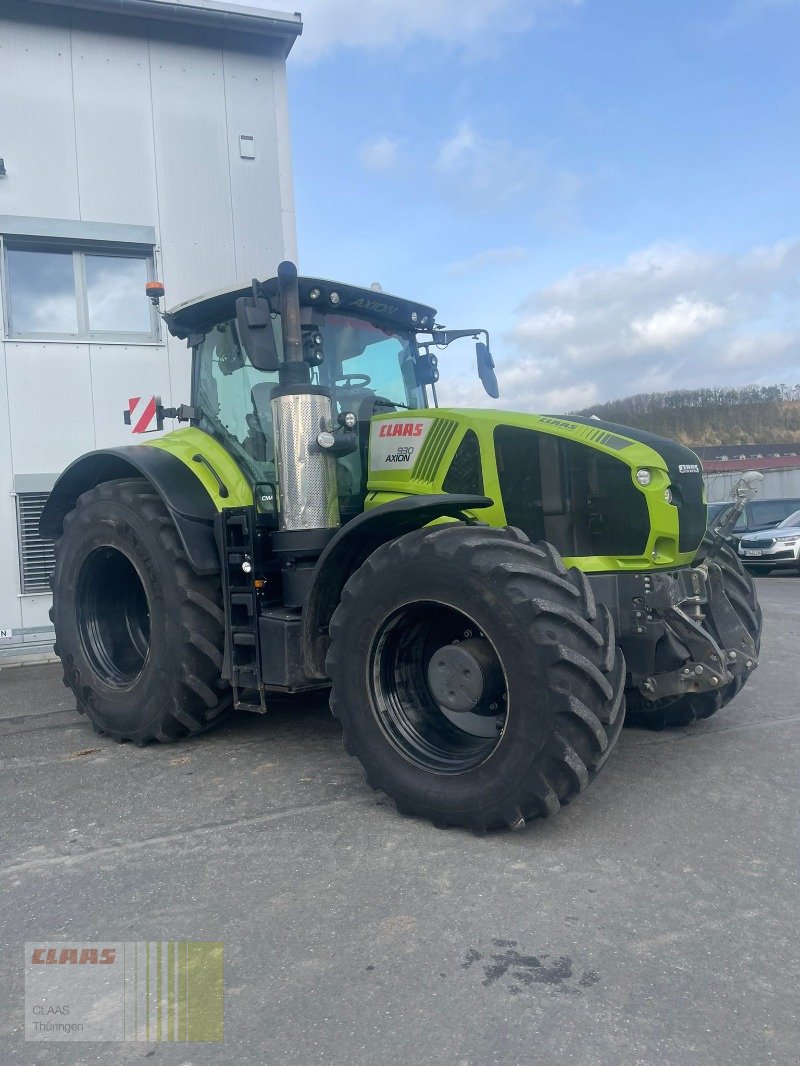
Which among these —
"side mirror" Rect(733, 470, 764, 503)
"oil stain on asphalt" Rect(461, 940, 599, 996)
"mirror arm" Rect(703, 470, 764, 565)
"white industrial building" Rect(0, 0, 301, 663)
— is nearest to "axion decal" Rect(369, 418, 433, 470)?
"mirror arm" Rect(703, 470, 764, 565)

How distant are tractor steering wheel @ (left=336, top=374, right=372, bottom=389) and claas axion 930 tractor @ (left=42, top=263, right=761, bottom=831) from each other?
0.10 feet

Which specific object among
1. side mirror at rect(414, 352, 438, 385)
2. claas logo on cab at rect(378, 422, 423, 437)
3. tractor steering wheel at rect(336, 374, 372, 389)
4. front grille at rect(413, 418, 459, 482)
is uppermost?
side mirror at rect(414, 352, 438, 385)

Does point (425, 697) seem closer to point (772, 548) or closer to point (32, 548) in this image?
point (32, 548)

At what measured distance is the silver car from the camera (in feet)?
52.5

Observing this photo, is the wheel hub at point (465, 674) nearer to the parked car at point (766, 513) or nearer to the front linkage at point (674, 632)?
the front linkage at point (674, 632)

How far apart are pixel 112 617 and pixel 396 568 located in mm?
2817

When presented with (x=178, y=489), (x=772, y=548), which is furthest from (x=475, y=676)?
(x=772, y=548)

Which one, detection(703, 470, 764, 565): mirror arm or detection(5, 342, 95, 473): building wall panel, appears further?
detection(5, 342, 95, 473): building wall panel

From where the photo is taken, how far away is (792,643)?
26.6 feet

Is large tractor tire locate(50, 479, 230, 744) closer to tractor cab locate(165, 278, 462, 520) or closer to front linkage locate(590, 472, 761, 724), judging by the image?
tractor cab locate(165, 278, 462, 520)

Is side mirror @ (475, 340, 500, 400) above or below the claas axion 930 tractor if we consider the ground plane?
above

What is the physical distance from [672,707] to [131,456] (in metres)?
3.41

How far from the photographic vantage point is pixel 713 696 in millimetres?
4852

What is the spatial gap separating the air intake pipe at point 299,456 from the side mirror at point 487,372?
143cm
